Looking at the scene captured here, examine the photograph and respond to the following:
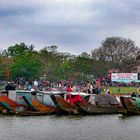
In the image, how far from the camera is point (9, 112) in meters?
42.9

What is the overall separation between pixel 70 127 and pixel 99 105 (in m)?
8.88

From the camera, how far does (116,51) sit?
130 metres

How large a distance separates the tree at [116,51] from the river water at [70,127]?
86.1 meters

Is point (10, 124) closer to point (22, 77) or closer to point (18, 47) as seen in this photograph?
point (22, 77)

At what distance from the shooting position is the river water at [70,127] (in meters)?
31.7

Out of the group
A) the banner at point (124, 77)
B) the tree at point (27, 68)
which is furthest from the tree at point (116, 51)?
the tree at point (27, 68)

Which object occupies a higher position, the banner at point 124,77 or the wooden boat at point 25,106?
the banner at point 124,77

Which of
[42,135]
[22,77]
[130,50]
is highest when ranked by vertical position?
[130,50]

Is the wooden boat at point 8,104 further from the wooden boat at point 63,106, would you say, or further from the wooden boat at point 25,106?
the wooden boat at point 63,106

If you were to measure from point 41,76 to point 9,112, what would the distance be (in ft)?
200

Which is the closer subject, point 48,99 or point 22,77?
point 48,99

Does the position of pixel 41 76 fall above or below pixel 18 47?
below

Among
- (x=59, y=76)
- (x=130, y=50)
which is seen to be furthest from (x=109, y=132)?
(x=130, y=50)

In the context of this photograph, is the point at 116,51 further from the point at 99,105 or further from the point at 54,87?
the point at 99,105
